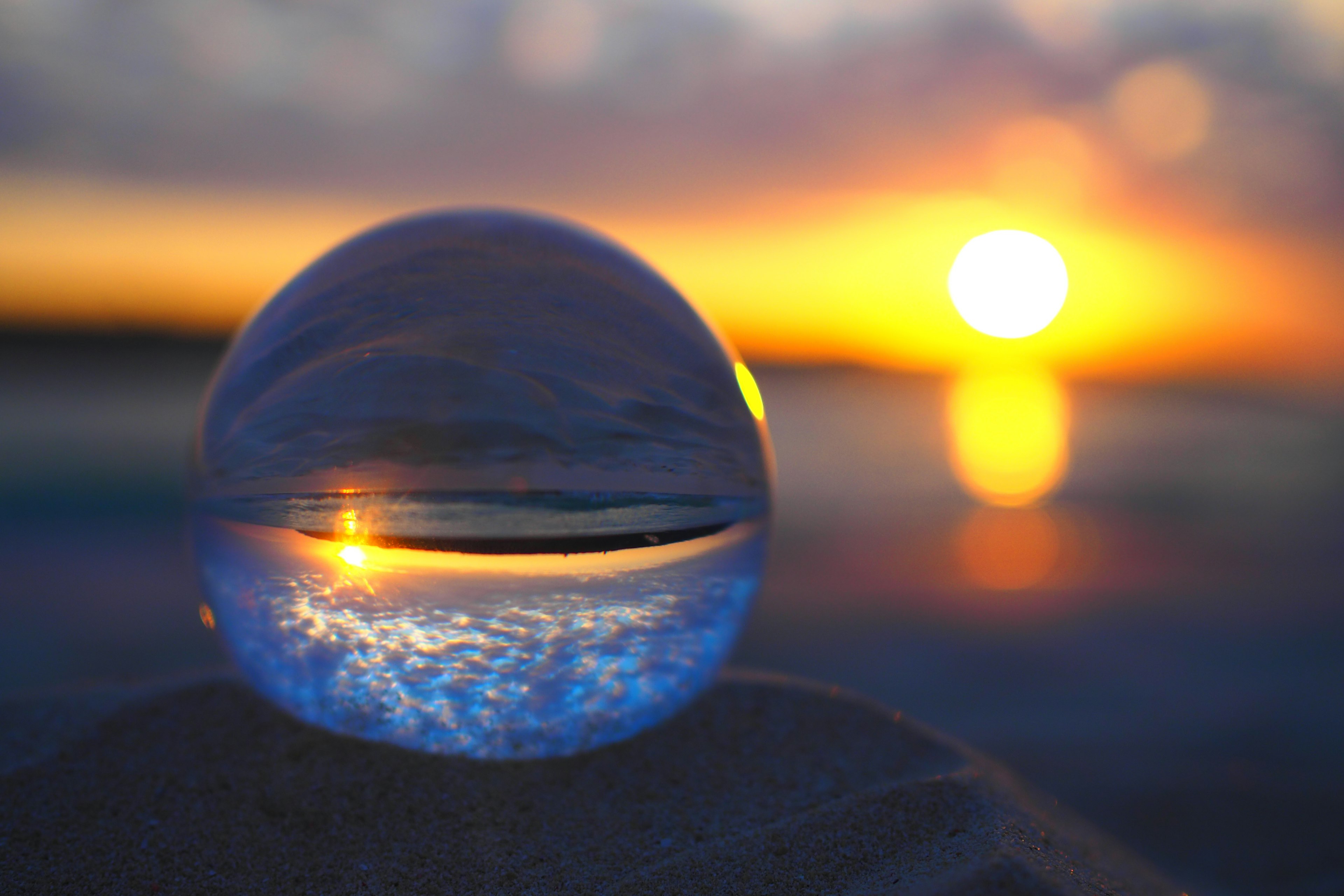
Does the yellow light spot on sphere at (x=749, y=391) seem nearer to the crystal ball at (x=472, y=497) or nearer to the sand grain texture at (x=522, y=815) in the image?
the crystal ball at (x=472, y=497)

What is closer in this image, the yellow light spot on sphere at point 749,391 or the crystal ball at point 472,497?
the crystal ball at point 472,497

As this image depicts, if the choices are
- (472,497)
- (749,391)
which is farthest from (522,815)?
(749,391)

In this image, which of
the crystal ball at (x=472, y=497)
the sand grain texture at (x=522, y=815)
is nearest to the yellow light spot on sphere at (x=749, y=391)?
the crystal ball at (x=472, y=497)

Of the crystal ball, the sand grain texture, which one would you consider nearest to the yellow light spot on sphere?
the crystal ball

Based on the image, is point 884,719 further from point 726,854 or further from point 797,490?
point 797,490

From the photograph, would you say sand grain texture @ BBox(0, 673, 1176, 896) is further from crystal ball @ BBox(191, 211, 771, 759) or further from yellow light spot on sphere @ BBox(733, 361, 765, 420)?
yellow light spot on sphere @ BBox(733, 361, 765, 420)
